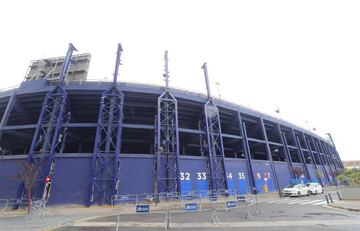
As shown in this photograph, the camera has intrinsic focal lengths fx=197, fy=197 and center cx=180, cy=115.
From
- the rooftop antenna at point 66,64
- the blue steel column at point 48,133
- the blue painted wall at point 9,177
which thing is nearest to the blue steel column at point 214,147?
the blue steel column at point 48,133

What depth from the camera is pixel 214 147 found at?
1186 inches

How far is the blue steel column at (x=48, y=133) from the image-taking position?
2159 cm

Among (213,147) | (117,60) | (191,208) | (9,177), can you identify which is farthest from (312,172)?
(9,177)

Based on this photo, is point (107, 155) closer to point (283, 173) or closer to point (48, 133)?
point (48, 133)

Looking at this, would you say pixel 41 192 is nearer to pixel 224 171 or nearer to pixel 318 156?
pixel 224 171

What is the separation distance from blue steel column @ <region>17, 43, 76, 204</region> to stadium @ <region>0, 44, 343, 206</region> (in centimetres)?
11

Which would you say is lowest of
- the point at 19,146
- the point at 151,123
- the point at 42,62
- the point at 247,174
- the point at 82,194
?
the point at 82,194

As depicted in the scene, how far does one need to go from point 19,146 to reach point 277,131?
5028 cm

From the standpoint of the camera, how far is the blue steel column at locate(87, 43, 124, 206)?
71.1ft

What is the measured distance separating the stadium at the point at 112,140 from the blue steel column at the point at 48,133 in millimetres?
108

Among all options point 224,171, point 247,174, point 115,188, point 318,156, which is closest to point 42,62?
point 115,188

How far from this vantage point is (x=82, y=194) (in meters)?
21.6

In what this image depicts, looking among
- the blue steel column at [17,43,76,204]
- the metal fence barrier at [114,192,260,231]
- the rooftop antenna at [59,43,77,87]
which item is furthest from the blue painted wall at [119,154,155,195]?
the rooftop antenna at [59,43,77,87]

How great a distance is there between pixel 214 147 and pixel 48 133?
72.9 ft
